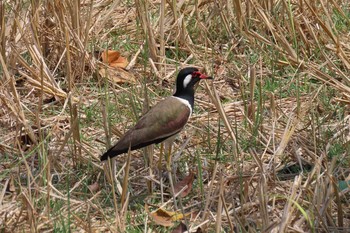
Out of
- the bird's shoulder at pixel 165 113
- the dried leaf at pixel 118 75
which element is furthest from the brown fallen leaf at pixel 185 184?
the dried leaf at pixel 118 75

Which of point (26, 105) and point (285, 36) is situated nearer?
point (26, 105)

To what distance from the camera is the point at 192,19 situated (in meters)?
6.03

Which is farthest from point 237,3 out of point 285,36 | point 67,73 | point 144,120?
point 144,120

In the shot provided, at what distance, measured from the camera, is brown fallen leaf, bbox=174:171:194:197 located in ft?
14.1

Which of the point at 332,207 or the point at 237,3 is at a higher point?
the point at 237,3

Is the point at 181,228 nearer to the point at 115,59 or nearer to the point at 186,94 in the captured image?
the point at 186,94

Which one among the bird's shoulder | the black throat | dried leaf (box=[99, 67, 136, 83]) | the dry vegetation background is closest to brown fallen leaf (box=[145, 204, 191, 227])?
the dry vegetation background

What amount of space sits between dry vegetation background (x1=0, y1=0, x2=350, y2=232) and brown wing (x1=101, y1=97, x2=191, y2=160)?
0.09 meters

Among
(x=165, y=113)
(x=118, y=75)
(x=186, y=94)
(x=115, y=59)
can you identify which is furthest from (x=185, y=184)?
(x=115, y=59)

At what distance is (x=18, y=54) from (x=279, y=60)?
1575 millimetres

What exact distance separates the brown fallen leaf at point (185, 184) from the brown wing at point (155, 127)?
9.2 inches

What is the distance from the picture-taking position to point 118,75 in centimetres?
558

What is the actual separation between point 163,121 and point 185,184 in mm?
344

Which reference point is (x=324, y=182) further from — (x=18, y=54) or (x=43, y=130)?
(x=18, y=54)
